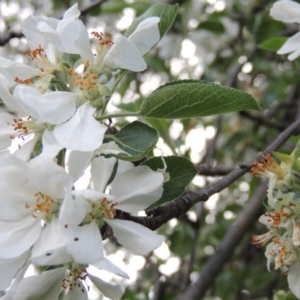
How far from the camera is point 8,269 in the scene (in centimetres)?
A: 94

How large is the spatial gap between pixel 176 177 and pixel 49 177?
9.6 inches

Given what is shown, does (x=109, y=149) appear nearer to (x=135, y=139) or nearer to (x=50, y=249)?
(x=135, y=139)

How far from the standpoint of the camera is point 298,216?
41.5 inches

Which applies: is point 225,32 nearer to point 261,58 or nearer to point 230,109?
point 261,58

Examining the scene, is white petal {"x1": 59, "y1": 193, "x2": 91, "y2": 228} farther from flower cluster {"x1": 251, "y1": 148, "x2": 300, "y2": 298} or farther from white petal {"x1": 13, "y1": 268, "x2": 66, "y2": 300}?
flower cluster {"x1": 251, "y1": 148, "x2": 300, "y2": 298}

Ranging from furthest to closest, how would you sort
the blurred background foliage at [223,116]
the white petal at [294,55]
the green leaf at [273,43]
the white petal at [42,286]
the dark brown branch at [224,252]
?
the blurred background foliage at [223,116] < the dark brown branch at [224,252] < the green leaf at [273,43] < the white petal at [294,55] < the white petal at [42,286]

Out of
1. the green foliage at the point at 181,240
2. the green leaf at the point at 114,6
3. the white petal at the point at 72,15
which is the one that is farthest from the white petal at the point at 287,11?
the green foliage at the point at 181,240

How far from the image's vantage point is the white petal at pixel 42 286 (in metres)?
0.95

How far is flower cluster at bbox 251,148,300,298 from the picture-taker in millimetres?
1054

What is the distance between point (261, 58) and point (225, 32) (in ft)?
0.82

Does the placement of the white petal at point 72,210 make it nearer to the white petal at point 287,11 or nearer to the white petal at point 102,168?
the white petal at point 102,168

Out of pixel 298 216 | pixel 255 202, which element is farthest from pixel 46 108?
pixel 255 202

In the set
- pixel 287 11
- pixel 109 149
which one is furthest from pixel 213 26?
pixel 109 149

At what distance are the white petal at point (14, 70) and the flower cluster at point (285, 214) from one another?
1.58 ft
